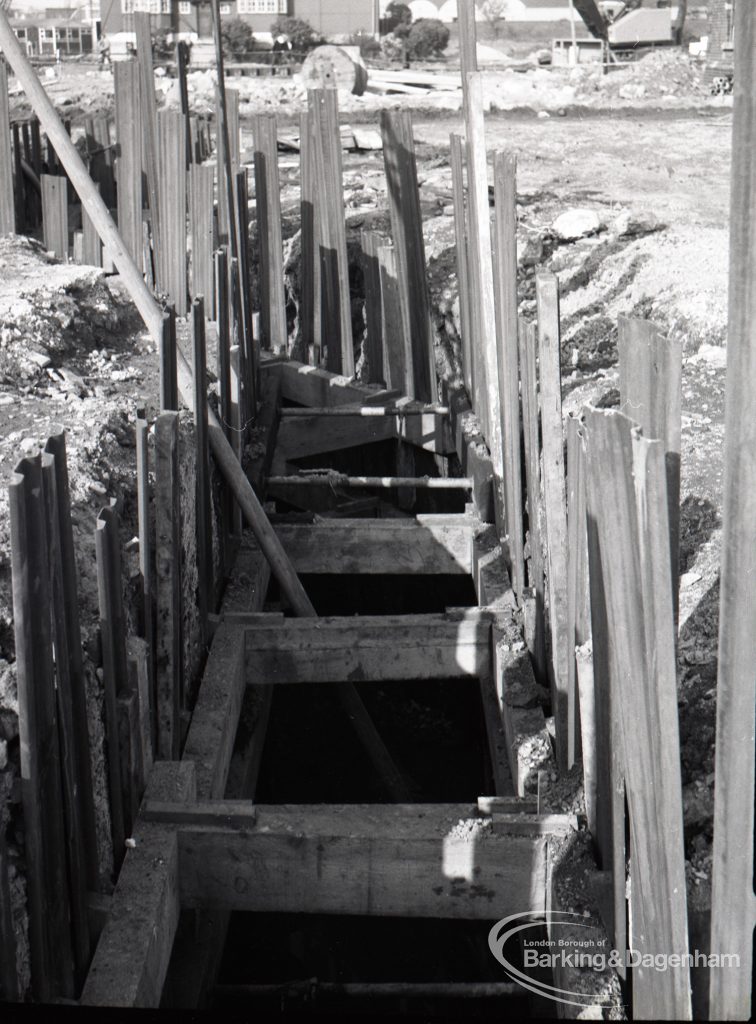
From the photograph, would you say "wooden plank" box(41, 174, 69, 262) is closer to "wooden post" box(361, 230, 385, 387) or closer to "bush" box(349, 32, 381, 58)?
"wooden post" box(361, 230, 385, 387)

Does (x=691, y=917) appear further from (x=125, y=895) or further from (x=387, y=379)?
(x=387, y=379)

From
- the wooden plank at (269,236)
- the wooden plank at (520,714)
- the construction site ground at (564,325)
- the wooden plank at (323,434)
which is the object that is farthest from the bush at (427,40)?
the wooden plank at (520,714)

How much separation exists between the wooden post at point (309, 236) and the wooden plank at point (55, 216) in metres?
2.45

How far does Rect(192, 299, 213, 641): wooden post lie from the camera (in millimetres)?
5641

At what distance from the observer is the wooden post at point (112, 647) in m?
3.99

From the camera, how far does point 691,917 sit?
10.5 ft

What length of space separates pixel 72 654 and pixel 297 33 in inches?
1958

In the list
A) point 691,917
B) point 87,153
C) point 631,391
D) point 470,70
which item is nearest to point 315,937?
point 691,917

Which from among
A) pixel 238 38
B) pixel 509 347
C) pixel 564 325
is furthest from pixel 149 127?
pixel 238 38

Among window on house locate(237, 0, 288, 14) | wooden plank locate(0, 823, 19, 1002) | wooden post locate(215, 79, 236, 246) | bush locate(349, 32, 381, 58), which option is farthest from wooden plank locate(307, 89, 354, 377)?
window on house locate(237, 0, 288, 14)

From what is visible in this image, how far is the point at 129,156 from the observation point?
10.2 meters

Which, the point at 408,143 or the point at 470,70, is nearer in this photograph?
the point at 470,70

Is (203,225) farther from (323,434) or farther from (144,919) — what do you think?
(144,919)

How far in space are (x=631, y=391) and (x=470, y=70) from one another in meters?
4.54
